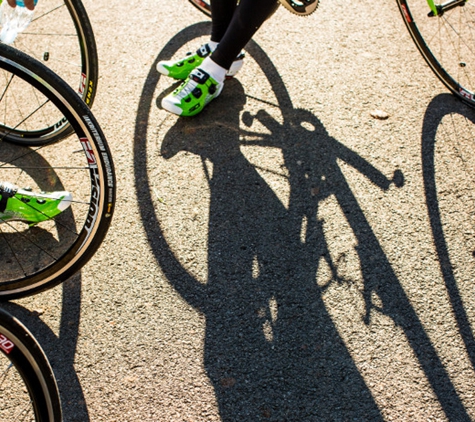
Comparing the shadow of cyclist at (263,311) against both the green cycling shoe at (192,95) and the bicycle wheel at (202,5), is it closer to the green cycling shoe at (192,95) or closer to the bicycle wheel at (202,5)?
the green cycling shoe at (192,95)

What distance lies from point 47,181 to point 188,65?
3.98 feet

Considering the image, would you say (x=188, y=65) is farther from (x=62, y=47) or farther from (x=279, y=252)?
(x=279, y=252)

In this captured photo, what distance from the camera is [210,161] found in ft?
10.5

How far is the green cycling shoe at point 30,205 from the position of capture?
2578 millimetres

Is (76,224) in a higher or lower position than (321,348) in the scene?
higher

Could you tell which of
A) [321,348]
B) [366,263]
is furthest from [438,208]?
[321,348]

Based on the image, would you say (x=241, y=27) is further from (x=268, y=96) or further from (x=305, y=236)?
(x=305, y=236)

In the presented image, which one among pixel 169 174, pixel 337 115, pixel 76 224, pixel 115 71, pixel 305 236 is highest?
pixel 115 71

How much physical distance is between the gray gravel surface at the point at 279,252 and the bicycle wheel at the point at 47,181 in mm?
189

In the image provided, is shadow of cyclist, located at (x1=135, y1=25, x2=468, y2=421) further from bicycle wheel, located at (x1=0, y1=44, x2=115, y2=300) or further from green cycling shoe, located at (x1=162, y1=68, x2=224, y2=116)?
bicycle wheel, located at (x1=0, y1=44, x2=115, y2=300)

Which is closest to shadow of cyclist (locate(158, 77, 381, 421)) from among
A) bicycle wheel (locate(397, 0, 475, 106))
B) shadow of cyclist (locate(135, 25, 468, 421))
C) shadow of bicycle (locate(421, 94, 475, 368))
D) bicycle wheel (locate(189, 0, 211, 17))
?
shadow of cyclist (locate(135, 25, 468, 421))

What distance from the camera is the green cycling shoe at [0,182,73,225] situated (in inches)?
102

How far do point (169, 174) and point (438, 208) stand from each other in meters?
1.51

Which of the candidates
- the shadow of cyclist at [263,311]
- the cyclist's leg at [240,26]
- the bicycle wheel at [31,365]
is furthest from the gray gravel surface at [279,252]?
the bicycle wheel at [31,365]
